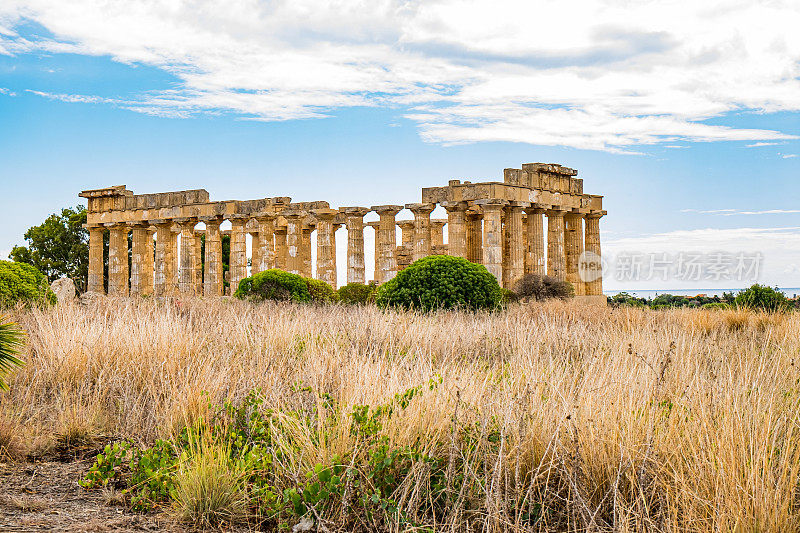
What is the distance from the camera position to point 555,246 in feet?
104

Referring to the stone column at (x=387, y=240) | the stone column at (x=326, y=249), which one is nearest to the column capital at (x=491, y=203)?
the stone column at (x=387, y=240)

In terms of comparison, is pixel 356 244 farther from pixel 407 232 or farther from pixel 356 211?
pixel 407 232

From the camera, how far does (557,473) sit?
16.5ft

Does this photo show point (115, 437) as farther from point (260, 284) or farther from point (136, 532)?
point (260, 284)

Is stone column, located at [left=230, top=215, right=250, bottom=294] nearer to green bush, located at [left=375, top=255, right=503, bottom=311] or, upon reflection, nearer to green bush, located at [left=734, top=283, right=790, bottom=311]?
green bush, located at [left=375, top=255, right=503, bottom=311]

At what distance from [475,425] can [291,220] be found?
2851 centimetres

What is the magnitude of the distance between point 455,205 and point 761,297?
40.4 ft

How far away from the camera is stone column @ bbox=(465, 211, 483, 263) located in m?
32.1

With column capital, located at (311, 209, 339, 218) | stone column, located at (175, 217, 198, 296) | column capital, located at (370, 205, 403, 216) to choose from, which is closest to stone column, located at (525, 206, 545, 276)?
column capital, located at (370, 205, 403, 216)

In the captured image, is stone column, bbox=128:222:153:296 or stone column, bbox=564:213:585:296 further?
stone column, bbox=128:222:153:296

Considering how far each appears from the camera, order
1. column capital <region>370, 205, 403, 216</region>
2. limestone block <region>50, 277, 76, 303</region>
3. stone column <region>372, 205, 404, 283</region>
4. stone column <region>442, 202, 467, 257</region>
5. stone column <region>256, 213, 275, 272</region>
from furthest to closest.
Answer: stone column <region>256, 213, 275, 272</region> → column capital <region>370, 205, 403, 216</region> → stone column <region>372, 205, 404, 283</region> → stone column <region>442, 202, 467, 257</region> → limestone block <region>50, 277, 76, 303</region>

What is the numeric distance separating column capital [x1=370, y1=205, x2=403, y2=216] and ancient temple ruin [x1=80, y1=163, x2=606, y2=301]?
0.25ft

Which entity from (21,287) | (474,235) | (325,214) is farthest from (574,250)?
(21,287)

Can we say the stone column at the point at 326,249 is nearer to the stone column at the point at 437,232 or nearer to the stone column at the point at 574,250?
the stone column at the point at 437,232
